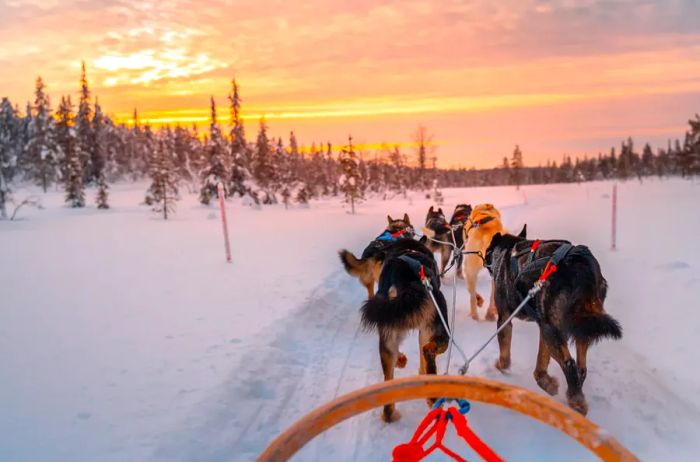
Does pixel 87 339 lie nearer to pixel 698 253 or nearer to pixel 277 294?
pixel 277 294

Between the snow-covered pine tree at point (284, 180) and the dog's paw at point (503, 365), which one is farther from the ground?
the snow-covered pine tree at point (284, 180)

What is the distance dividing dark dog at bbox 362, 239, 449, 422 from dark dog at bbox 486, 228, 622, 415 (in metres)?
0.83

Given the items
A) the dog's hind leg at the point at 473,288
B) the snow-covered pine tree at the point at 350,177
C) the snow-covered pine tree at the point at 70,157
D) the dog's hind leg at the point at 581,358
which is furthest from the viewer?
the snow-covered pine tree at the point at 70,157

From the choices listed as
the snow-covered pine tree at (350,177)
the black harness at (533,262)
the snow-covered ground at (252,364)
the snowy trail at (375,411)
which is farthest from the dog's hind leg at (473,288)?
the snow-covered pine tree at (350,177)

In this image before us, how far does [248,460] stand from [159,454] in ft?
2.25

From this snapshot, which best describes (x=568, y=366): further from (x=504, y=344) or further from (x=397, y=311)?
(x=397, y=311)

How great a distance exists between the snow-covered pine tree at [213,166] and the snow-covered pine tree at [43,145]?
79.2 feet

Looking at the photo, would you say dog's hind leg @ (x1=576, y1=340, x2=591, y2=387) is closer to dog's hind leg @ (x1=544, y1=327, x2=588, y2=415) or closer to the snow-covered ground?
dog's hind leg @ (x1=544, y1=327, x2=588, y2=415)

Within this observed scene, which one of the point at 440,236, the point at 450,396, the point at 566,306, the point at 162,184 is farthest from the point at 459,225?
the point at 162,184

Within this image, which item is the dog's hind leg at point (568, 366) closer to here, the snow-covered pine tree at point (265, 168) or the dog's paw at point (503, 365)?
the dog's paw at point (503, 365)

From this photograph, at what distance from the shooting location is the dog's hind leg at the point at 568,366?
381 centimetres

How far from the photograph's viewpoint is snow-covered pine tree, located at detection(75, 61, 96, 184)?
53559 millimetres

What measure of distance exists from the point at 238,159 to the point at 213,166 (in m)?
3.01

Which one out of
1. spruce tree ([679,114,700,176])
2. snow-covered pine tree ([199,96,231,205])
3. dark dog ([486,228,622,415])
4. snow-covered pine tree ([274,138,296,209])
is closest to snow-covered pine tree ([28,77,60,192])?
snow-covered pine tree ([199,96,231,205])
